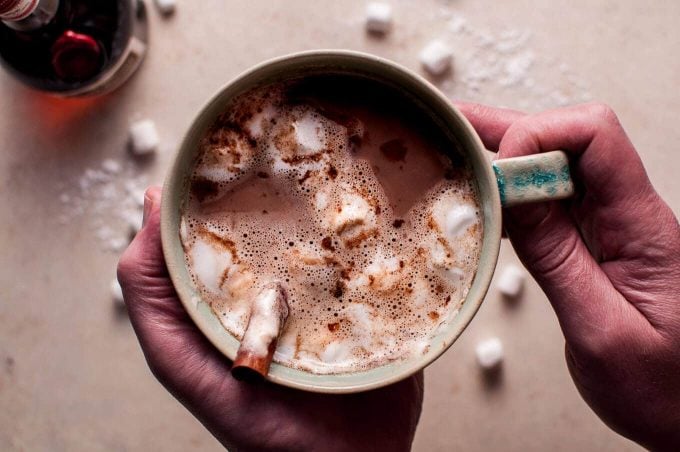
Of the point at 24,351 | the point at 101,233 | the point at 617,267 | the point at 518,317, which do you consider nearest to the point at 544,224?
the point at 617,267

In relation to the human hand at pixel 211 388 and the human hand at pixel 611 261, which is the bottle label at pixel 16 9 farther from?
the human hand at pixel 611 261

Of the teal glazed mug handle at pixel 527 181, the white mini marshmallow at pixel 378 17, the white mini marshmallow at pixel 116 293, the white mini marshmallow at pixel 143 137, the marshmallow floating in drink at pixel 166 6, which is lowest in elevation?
the white mini marshmallow at pixel 116 293

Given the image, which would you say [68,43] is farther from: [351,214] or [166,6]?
[351,214]

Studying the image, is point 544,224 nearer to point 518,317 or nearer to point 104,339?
point 518,317

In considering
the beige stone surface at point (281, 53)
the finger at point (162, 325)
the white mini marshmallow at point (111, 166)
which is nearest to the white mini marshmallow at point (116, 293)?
the beige stone surface at point (281, 53)

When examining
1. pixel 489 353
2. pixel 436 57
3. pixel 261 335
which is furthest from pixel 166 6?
pixel 489 353

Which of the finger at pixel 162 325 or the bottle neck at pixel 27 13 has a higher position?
the bottle neck at pixel 27 13

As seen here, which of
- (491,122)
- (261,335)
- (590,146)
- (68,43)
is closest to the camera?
(261,335)
